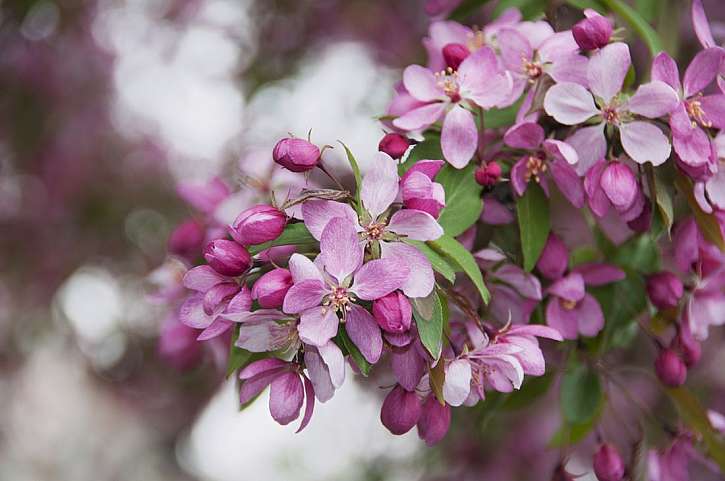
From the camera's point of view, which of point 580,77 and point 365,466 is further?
point 365,466

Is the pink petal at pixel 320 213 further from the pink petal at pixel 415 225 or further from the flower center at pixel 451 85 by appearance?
the flower center at pixel 451 85

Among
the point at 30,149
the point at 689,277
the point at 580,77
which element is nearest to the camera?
the point at 580,77

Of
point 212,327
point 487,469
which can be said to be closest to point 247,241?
point 212,327

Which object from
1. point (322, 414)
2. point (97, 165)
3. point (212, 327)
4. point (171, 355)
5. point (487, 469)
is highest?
point (212, 327)

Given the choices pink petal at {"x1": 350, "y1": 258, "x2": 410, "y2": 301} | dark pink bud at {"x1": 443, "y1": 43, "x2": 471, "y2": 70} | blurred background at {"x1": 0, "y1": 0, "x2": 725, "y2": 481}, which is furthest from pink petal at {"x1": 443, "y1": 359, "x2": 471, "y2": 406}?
blurred background at {"x1": 0, "y1": 0, "x2": 725, "y2": 481}

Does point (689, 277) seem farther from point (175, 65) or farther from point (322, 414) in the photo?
point (175, 65)

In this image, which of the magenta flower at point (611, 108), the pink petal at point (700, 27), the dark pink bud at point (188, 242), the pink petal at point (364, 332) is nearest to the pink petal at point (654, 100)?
the magenta flower at point (611, 108)

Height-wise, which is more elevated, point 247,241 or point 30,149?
point 247,241
